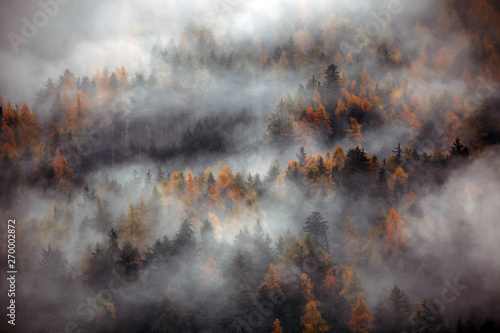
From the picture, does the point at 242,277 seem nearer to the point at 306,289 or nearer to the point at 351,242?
the point at 306,289

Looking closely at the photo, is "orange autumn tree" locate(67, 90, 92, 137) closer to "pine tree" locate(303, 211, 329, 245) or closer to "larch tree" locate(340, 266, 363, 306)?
"pine tree" locate(303, 211, 329, 245)

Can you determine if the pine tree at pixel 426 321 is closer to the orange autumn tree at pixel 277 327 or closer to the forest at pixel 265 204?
the forest at pixel 265 204

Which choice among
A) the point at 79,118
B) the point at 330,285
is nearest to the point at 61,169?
the point at 79,118

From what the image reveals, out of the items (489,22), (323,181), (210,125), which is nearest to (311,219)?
(323,181)

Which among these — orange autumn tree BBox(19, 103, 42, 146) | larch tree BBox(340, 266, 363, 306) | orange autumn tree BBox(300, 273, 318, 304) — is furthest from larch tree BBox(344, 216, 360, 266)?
orange autumn tree BBox(19, 103, 42, 146)

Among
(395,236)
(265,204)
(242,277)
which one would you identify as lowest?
(242,277)
